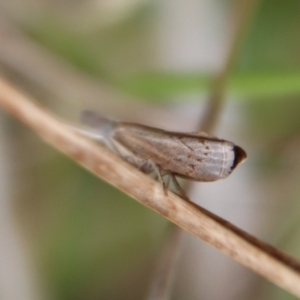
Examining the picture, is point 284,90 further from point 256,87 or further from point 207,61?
point 207,61

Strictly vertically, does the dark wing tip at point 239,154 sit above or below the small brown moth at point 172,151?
above

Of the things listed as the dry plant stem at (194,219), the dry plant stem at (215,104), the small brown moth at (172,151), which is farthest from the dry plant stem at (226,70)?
the dry plant stem at (194,219)

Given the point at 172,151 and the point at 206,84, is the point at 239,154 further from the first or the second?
the point at 206,84

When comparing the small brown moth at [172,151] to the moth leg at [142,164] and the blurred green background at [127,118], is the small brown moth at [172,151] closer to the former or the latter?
the moth leg at [142,164]

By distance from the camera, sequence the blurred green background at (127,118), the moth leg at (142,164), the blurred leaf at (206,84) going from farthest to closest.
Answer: the blurred green background at (127,118), the blurred leaf at (206,84), the moth leg at (142,164)

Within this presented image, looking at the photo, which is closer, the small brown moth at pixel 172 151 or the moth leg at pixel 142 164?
the small brown moth at pixel 172 151

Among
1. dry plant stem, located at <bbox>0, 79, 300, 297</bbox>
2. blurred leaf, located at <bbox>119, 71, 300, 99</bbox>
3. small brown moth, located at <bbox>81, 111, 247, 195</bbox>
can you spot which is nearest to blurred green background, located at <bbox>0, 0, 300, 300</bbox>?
blurred leaf, located at <bbox>119, 71, 300, 99</bbox>
